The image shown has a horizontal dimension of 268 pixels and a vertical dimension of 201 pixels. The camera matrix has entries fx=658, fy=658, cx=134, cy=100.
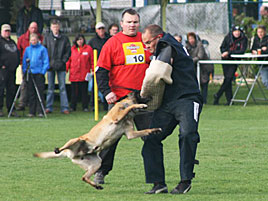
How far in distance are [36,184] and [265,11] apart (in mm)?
17248

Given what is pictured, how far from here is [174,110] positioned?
23.7ft

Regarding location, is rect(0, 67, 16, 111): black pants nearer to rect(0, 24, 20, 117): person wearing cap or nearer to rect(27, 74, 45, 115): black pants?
rect(0, 24, 20, 117): person wearing cap

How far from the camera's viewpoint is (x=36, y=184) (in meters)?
7.92

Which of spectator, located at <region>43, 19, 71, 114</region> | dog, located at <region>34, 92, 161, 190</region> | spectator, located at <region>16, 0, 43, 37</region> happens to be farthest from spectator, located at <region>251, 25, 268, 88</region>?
dog, located at <region>34, 92, 161, 190</region>

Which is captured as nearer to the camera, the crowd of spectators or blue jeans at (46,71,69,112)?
the crowd of spectators

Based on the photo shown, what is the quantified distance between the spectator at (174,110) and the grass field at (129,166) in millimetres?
253

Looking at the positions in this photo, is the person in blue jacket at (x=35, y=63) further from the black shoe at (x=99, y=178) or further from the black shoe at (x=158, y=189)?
the black shoe at (x=158, y=189)

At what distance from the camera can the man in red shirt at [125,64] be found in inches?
313

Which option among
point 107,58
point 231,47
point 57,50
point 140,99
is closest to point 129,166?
point 107,58

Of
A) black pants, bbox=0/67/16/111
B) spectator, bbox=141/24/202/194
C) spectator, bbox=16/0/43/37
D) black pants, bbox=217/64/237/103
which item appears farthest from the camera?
black pants, bbox=217/64/237/103

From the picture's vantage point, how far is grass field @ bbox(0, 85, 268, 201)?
23.7 feet

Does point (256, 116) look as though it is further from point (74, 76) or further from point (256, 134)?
point (74, 76)

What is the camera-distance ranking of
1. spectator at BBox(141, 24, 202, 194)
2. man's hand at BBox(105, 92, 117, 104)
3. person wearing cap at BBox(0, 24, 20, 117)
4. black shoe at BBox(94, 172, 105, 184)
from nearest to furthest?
1. spectator at BBox(141, 24, 202, 194)
2. man's hand at BBox(105, 92, 117, 104)
3. black shoe at BBox(94, 172, 105, 184)
4. person wearing cap at BBox(0, 24, 20, 117)

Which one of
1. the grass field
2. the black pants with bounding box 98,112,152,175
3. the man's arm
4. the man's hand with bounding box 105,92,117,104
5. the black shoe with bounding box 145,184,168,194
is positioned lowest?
the grass field
